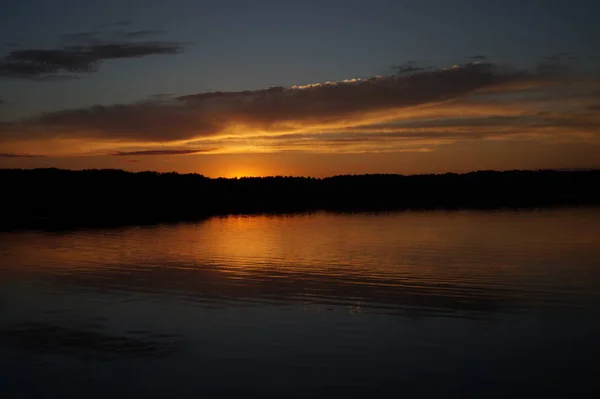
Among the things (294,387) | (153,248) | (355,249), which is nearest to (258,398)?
(294,387)

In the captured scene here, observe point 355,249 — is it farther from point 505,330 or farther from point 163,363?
point 163,363

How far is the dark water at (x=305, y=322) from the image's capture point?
31.5ft

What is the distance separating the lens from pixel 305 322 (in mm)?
13102

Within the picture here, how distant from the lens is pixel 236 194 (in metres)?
82.1

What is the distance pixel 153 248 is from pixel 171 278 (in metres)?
8.84

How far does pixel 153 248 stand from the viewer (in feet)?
91.9

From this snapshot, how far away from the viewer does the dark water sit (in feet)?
31.5

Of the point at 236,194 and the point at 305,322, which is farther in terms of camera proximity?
the point at 236,194

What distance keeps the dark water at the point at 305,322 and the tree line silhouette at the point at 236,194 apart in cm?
2475

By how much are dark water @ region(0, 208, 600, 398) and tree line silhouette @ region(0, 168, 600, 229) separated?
24.8 m

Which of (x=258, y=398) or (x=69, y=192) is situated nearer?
(x=258, y=398)

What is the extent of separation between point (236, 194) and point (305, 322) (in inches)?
2738

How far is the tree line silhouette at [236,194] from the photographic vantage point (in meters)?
57.4

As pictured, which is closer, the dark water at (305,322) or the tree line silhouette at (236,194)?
the dark water at (305,322)
